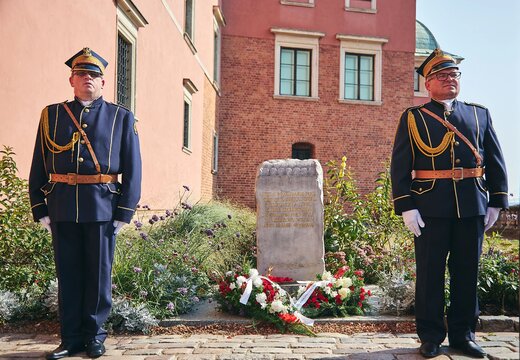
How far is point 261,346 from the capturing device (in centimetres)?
414

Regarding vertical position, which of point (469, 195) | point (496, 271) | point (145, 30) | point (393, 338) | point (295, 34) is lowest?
point (393, 338)

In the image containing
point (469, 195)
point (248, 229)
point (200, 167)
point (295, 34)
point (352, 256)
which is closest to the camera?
point (469, 195)

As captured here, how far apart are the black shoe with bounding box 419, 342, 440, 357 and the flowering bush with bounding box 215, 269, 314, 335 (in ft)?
3.33

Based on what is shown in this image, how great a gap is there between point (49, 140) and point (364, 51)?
1615 centimetres

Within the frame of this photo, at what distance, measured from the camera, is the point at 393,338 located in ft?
14.5

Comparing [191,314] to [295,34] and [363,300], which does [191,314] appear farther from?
[295,34]

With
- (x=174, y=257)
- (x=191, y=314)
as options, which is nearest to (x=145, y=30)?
(x=174, y=257)

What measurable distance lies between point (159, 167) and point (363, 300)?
19.6ft

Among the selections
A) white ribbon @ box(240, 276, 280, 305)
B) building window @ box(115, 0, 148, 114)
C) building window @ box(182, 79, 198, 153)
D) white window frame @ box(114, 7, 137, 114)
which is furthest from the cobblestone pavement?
building window @ box(182, 79, 198, 153)

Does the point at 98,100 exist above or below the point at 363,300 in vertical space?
above

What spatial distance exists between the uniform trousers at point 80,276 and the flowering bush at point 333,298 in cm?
187

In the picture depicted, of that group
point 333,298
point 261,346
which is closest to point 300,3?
point 333,298

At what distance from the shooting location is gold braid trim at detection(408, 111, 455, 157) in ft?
12.5

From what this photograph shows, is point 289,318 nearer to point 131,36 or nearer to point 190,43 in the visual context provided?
point 131,36
